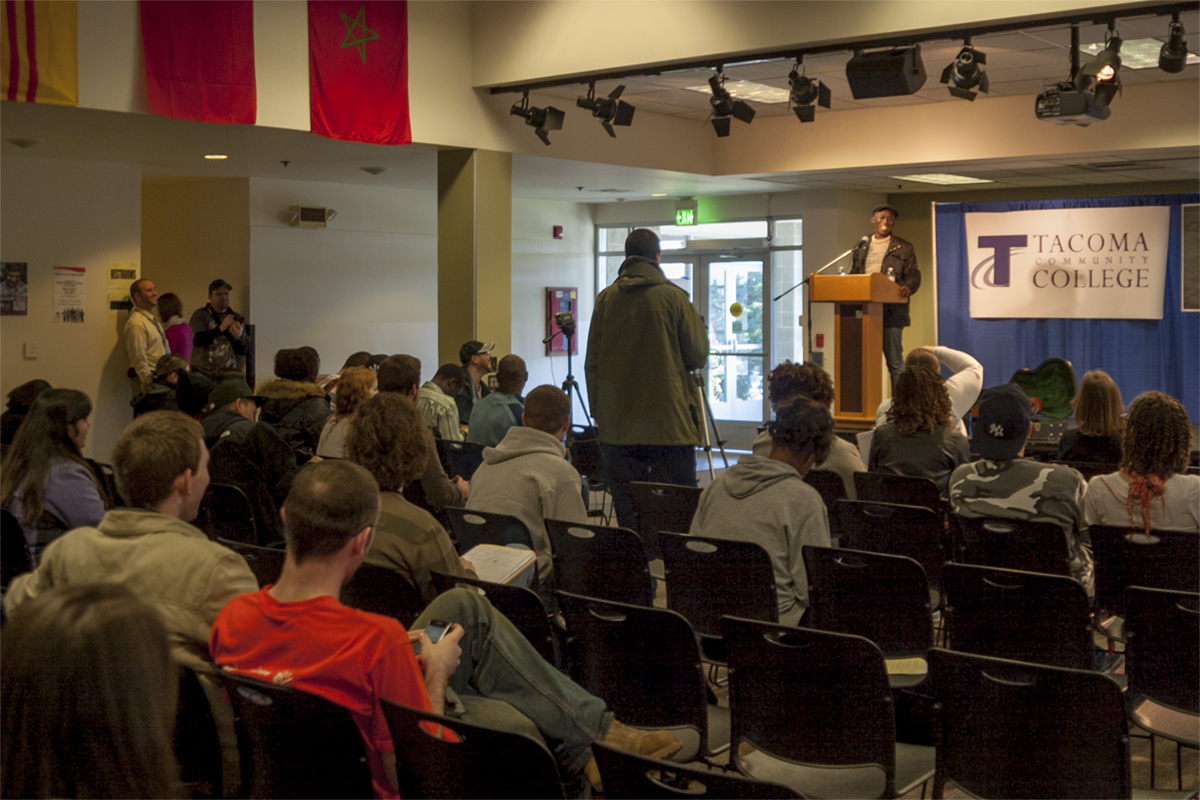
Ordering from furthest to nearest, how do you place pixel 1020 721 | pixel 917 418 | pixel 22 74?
pixel 22 74, pixel 917 418, pixel 1020 721

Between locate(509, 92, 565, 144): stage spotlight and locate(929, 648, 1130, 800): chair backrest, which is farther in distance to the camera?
locate(509, 92, 565, 144): stage spotlight

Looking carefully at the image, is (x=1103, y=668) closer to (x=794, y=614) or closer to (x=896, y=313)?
(x=794, y=614)

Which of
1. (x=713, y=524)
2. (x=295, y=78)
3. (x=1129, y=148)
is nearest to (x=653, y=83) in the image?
(x=295, y=78)

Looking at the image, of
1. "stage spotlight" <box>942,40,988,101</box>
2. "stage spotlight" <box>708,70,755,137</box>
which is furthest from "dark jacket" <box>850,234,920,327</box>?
"stage spotlight" <box>942,40,988,101</box>

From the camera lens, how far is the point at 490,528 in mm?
3703

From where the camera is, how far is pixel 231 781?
86.4 inches

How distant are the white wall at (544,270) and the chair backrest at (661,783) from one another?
37.2 ft

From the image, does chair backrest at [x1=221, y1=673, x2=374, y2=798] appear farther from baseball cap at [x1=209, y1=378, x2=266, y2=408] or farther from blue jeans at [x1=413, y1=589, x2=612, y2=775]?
baseball cap at [x1=209, y1=378, x2=266, y2=408]

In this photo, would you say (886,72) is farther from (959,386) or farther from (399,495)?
(399,495)

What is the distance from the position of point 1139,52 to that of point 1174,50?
1.65 m

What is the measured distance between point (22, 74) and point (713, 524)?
4914mm

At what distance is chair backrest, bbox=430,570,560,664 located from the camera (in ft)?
8.75

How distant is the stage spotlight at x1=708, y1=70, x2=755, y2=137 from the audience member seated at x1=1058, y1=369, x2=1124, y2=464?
3142mm

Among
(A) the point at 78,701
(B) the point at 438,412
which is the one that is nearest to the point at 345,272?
(B) the point at 438,412
